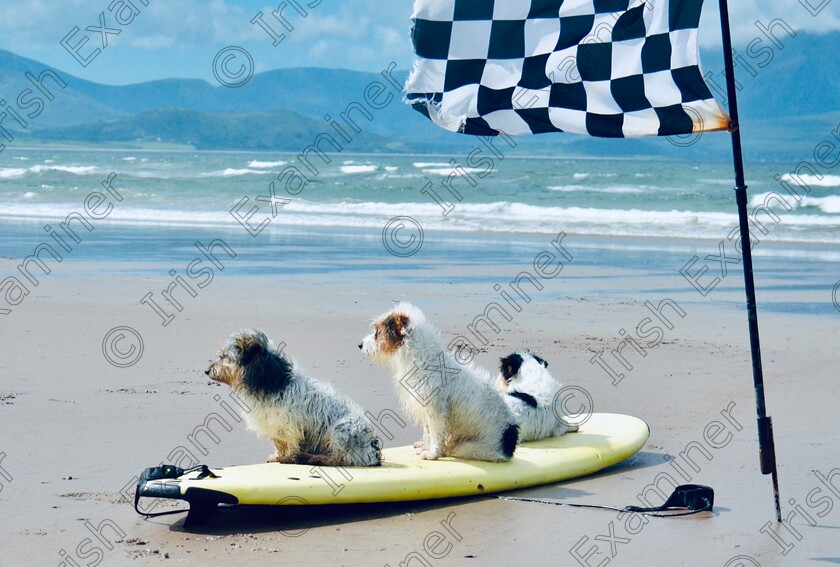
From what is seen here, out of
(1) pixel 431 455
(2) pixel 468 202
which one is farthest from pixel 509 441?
(2) pixel 468 202

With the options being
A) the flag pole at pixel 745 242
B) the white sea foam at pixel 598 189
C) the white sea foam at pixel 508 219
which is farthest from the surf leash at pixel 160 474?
the white sea foam at pixel 598 189

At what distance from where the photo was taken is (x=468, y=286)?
46.4 ft

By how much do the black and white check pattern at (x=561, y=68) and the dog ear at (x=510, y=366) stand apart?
232 centimetres

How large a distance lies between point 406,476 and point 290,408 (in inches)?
28.4

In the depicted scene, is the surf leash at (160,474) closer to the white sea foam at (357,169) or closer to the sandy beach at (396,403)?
the sandy beach at (396,403)

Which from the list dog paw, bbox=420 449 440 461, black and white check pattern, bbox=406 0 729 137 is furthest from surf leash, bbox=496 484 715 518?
black and white check pattern, bbox=406 0 729 137

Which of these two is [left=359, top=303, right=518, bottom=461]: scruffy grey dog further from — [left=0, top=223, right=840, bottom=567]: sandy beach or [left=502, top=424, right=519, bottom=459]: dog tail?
[left=0, top=223, right=840, bottom=567]: sandy beach

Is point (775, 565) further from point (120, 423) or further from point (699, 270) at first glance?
point (699, 270)

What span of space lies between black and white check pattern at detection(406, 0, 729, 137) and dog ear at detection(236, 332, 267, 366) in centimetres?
150

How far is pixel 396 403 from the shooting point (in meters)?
7.92

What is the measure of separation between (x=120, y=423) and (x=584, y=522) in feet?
10.8

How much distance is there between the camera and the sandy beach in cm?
501

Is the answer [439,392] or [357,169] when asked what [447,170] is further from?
[439,392]

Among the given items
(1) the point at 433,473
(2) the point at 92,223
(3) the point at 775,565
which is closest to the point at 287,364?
(1) the point at 433,473
